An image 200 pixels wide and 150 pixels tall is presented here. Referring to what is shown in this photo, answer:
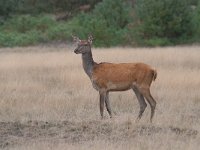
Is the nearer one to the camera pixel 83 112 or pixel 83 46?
pixel 83 46

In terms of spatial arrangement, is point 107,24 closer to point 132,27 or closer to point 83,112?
point 132,27

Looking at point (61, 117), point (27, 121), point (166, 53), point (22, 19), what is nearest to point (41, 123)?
point (27, 121)

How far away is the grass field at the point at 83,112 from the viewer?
1093cm

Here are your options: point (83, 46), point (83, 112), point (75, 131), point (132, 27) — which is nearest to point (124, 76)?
point (83, 46)

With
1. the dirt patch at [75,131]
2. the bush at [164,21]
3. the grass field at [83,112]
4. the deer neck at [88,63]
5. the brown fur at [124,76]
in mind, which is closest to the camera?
the grass field at [83,112]

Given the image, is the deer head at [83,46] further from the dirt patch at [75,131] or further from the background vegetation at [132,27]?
the background vegetation at [132,27]

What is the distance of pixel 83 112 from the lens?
49.3ft

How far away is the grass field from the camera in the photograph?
35.9 ft

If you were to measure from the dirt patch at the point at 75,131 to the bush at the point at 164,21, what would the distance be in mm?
31700

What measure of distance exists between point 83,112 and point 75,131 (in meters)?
3.03

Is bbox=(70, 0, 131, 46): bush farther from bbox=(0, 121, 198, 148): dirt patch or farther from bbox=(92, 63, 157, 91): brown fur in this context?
bbox=(0, 121, 198, 148): dirt patch

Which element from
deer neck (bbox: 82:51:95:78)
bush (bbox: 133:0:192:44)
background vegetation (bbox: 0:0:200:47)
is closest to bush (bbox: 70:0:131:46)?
background vegetation (bbox: 0:0:200:47)

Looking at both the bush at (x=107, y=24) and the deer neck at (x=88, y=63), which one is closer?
the deer neck at (x=88, y=63)

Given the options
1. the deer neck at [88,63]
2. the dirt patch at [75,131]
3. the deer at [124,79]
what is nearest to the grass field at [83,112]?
the dirt patch at [75,131]
